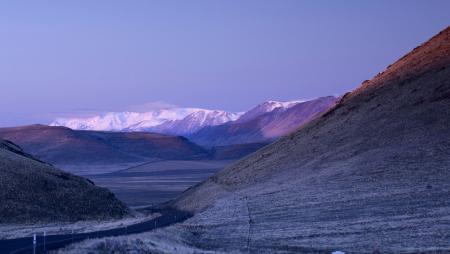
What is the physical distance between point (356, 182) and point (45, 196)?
77.5ft

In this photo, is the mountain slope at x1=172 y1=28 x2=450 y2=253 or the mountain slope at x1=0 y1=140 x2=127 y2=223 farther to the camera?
the mountain slope at x1=0 y1=140 x2=127 y2=223

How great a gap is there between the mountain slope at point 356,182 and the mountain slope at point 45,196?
27.8 ft

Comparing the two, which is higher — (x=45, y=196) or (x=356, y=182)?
(x=45, y=196)

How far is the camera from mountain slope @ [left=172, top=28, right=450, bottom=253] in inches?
1449

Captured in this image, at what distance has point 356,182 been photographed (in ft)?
177

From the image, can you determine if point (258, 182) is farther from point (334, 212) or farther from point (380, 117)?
point (334, 212)

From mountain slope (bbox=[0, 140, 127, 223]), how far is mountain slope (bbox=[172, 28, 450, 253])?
8.48 meters

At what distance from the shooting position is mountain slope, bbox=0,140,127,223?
54.8m

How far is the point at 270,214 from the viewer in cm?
5022

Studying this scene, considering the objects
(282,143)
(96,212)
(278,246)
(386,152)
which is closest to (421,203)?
(278,246)

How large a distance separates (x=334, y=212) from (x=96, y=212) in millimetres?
23111

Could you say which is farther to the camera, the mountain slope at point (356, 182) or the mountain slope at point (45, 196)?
the mountain slope at point (45, 196)

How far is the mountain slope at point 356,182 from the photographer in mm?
36812

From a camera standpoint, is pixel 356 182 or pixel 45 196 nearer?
pixel 356 182
